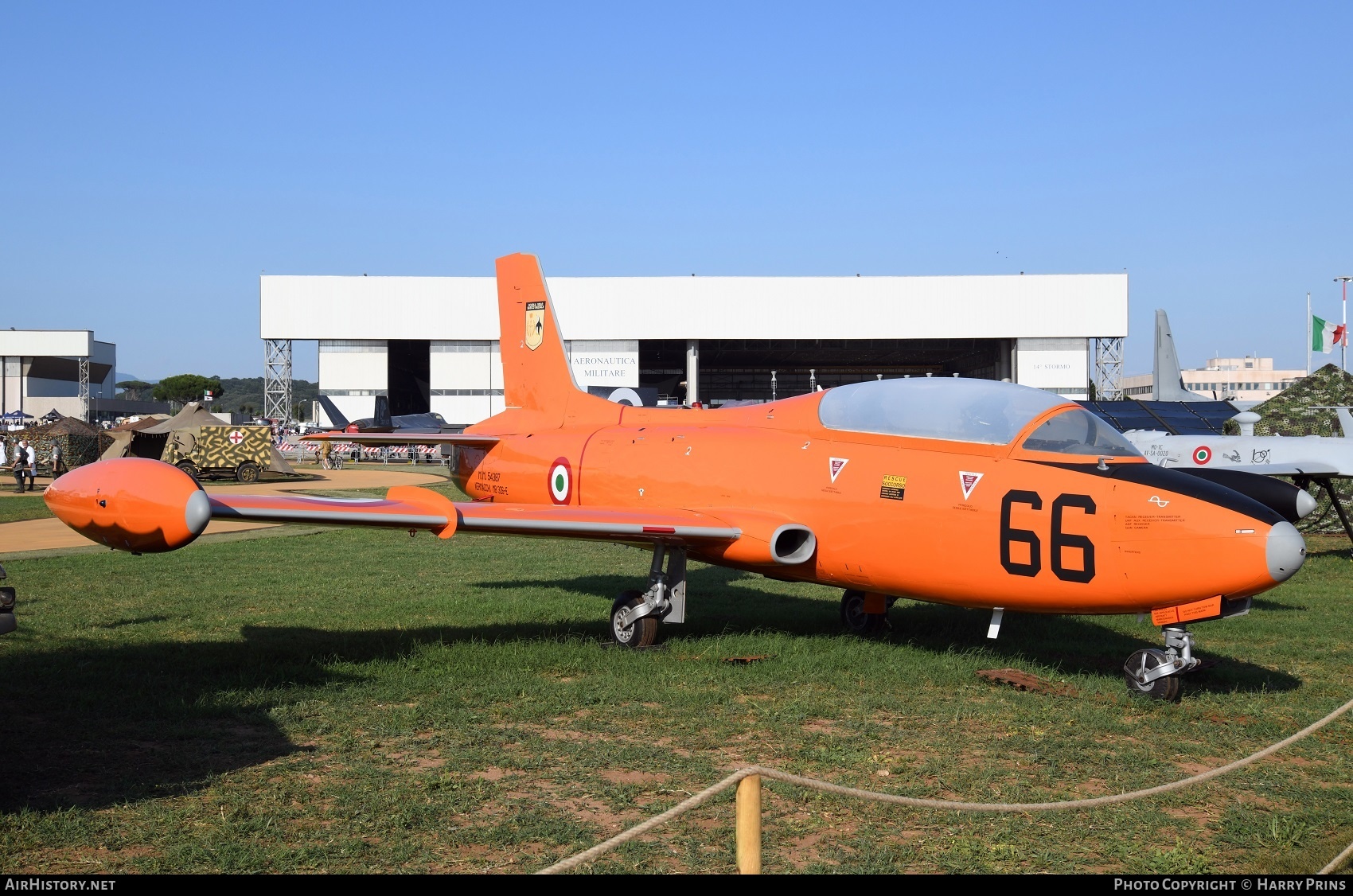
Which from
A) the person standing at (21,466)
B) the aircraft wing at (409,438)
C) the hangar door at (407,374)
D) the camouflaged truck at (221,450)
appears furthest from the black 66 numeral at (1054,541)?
the hangar door at (407,374)

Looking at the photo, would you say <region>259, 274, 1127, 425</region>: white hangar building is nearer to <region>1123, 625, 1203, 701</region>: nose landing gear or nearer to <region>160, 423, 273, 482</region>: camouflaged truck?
<region>160, 423, 273, 482</region>: camouflaged truck

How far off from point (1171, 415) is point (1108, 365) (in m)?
35.5

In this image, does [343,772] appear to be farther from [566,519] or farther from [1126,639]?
[1126,639]

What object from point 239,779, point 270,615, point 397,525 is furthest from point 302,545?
point 239,779

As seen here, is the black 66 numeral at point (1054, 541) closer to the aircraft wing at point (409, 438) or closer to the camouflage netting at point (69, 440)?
the aircraft wing at point (409, 438)

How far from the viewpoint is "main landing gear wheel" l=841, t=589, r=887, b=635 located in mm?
11727

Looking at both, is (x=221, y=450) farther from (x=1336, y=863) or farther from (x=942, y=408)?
Result: (x=1336, y=863)

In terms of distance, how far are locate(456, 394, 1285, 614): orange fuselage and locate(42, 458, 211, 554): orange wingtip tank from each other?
4943mm

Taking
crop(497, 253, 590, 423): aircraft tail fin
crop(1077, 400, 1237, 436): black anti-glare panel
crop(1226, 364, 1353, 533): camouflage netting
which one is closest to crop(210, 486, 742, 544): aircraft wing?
crop(497, 253, 590, 423): aircraft tail fin

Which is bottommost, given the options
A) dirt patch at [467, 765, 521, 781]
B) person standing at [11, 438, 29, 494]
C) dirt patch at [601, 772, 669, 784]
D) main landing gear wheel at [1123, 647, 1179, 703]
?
dirt patch at [601, 772, 669, 784]

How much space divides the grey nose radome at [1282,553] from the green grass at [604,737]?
1310 mm

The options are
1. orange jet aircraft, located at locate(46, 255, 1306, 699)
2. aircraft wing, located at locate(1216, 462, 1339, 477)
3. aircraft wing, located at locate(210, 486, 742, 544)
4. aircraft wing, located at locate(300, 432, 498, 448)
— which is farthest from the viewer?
aircraft wing, located at locate(1216, 462, 1339, 477)

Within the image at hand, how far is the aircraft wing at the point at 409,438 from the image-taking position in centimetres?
1323

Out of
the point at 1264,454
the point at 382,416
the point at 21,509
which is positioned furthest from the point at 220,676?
the point at 382,416
